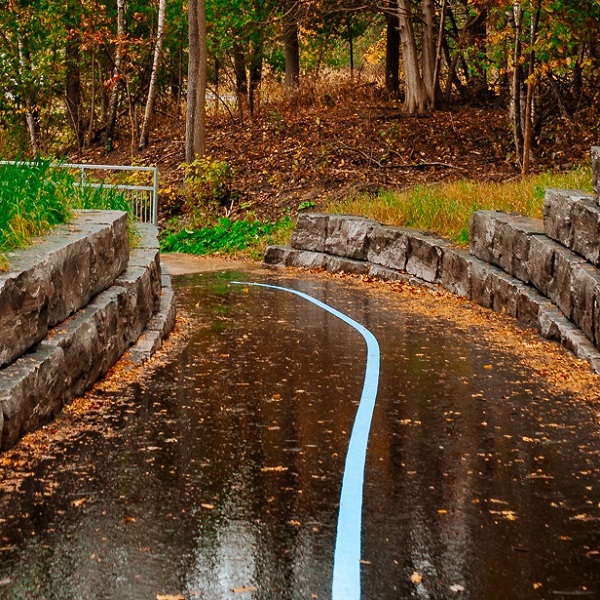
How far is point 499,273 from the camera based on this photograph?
13633mm

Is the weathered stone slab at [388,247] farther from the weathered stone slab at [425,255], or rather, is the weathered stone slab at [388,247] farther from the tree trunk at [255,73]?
the tree trunk at [255,73]

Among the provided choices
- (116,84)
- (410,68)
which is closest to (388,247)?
(410,68)

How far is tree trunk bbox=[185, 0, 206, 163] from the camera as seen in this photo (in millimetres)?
25328

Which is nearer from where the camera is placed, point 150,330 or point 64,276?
point 64,276

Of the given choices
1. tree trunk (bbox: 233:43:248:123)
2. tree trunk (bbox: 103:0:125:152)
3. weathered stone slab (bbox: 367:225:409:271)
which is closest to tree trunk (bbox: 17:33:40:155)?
tree trunk (bbox: 103:0:125:152)

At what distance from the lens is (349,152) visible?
26.0 metres

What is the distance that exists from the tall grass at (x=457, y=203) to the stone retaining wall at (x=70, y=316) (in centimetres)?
619

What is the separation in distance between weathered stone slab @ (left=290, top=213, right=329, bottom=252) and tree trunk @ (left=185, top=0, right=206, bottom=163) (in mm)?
6556

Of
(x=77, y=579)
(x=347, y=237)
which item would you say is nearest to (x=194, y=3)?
(x=347, y=237)

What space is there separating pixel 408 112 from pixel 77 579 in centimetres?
2439

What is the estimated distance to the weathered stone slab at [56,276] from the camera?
22.9 feet

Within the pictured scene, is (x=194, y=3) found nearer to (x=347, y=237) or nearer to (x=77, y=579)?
(x=347, y=237)

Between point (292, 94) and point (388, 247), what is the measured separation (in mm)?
14199

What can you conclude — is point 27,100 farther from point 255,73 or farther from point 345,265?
point 345,265
